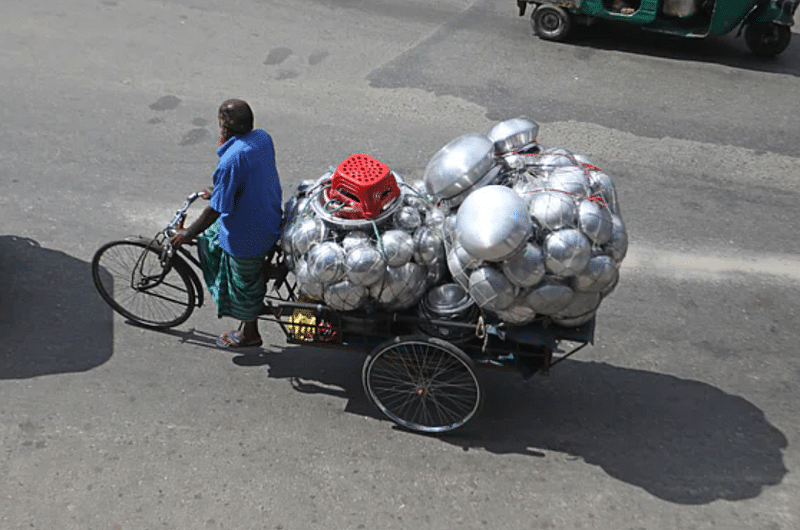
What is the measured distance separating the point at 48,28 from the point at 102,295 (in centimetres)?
556

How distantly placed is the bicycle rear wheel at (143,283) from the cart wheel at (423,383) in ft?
4.83

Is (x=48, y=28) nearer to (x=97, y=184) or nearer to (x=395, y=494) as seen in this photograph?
(x=97, y=184)

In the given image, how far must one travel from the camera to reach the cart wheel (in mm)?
5309

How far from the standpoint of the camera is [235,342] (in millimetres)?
6152

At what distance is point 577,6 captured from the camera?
10484 mm

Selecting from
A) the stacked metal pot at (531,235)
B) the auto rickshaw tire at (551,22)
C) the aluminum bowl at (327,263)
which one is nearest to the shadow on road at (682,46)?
the auto rickshaw tire at (551,22)

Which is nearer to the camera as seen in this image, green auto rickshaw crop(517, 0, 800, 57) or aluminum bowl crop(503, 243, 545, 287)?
aluminum bowl crop(503, 243, 545, 287)

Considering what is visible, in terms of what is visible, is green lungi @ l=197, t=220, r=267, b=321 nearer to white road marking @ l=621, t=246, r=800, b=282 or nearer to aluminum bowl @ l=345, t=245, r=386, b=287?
aluminum bowl @ l=345, t=245, r=386, b=287

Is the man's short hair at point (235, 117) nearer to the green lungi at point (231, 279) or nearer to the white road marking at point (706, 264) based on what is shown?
the green lungi at point (231, 279)

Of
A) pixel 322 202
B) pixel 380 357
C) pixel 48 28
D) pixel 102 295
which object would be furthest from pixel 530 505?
pixel 48 28

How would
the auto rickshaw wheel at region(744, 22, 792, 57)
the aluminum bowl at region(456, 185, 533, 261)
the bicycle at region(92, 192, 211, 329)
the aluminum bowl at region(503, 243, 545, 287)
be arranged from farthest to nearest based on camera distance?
the auto rickshaw wheel at region(744, 22, 792, 57) < the bicycle at region(92, 192, 211, 329) < the aluminum bowl at region(503, 243, 545, 287) < the aluminum bowl at region(456, 185, 533, 261)

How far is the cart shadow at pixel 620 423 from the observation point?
17.7 feet

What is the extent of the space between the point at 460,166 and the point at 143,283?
8.00 feet

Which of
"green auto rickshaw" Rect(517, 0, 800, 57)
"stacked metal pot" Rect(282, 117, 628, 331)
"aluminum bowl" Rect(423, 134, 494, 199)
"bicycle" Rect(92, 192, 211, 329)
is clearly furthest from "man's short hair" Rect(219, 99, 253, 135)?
"green auto rickshaw" Rect(517, 0, 800, 57)
